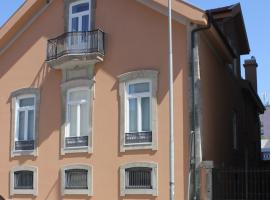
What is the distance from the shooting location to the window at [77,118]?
2061 cm

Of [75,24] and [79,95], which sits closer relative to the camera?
[79,95]

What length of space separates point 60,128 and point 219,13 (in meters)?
8.37

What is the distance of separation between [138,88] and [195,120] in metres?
2.77

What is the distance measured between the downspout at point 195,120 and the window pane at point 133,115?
7.89 ft

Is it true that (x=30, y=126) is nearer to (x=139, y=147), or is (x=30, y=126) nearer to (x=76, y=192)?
(x=76, y=192)

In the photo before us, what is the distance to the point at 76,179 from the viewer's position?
20469mm

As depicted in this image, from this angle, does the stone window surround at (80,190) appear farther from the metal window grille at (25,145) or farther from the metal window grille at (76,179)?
the metal window grille at (25,145)

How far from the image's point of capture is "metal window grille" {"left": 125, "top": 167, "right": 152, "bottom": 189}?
60.6 feet

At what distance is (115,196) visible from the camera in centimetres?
1919

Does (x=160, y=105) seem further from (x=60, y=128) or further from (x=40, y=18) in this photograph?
(x=40, y=18)

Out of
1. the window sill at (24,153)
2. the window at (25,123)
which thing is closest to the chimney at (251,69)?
the window at (25,123)

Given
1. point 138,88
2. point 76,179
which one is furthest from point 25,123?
point 138,88

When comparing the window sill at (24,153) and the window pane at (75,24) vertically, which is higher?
the window pane at (75,24)

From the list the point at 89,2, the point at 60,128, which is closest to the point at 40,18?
the point at 89,2
